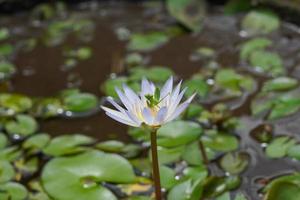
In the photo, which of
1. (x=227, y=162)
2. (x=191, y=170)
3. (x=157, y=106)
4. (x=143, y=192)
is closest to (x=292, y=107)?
(x=227, y=162)

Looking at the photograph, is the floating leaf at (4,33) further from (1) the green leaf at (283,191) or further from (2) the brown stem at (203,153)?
(1) the green leaf at (283,191)

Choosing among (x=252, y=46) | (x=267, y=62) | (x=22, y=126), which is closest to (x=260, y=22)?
(x=252, y=46)

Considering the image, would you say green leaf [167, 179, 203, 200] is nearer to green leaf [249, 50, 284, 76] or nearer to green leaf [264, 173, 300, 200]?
green leaf [264, 173, 300, 200]

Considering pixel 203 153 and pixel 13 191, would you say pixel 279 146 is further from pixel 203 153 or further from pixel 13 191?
pixel 13 191

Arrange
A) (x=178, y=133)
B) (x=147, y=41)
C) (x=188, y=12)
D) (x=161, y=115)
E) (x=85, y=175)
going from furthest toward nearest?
(x=188, y=12) < (x=147, y=41) < (x=178, y=133) < (x=85, y=175) < (x=161, y=115)

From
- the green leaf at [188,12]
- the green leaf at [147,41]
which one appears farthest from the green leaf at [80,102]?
the green leaf at [188,12]

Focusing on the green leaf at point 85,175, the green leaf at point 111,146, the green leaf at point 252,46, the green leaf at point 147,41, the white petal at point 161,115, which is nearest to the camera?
the white petal at point 161,115
